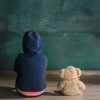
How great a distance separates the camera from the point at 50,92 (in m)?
1.78

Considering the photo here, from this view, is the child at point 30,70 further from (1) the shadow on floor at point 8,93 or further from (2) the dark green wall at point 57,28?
(2) the dark green wall at point 57,28

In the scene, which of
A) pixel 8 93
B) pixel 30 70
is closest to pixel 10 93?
pixel 8 93

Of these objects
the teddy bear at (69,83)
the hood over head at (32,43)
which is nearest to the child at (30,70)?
the hood over head at (32,43)

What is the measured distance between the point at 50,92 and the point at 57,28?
44 centimetres

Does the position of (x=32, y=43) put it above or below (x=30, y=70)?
above

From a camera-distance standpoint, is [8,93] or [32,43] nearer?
[32,43]

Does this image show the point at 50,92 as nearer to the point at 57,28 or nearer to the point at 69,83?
the point at 69,83

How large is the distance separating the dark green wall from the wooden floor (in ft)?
0.44

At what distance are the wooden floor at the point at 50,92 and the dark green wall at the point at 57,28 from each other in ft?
0.44

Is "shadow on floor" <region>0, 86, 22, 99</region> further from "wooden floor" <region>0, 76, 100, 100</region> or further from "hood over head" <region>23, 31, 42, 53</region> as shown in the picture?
"hood over head" <region>23, 31, 42, 53</region>

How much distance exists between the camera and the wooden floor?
169 centimetres

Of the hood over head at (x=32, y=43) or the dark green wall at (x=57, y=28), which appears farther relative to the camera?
the dark green wall at (x=57, y=28)

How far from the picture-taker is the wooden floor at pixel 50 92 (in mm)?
1690

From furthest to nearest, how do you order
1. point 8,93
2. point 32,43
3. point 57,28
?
point 57,28, point 8,93, point 32,43
